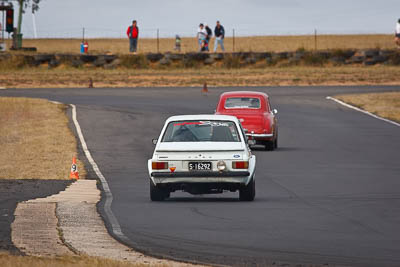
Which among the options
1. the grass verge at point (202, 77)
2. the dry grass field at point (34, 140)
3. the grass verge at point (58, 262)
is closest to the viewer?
the grass verge at point (58, 262)

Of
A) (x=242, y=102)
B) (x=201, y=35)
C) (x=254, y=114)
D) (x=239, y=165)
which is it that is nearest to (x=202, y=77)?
(x=201, y=35)

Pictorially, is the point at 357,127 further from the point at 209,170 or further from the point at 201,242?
the point at 201,242

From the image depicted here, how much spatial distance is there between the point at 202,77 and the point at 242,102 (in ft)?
106

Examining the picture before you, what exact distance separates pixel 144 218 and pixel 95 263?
4.28 m

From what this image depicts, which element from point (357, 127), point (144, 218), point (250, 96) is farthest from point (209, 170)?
point (357, 127)

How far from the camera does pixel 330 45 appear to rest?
86250mm

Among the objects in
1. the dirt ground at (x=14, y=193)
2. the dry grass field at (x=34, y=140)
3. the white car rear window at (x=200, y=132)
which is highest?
the white car rear window at (x=200, y=132)

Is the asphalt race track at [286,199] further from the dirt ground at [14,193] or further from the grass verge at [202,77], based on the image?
the grass verge at [202,77]

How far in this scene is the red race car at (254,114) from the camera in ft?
88.2

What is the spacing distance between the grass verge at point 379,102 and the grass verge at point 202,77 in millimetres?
8741

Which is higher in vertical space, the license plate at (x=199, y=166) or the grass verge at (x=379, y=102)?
the license plate at (x=199, y=166)

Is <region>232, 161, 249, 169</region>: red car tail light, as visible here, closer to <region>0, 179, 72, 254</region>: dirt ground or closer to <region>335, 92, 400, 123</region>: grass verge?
<region>0, 179, 72, 254</region>: dirt ground

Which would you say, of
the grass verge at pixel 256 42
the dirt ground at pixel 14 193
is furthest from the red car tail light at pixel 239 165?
the grass verge at pixel 256 42

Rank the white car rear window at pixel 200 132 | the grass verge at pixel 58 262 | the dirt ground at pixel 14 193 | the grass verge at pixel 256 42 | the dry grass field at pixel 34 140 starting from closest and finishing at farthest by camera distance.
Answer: the grass verge at pixel 58 262 < the dirt ground at pixel 14 193 < the white car rear window at pixel 200 132 < the dry grass field at pixel 34 140 < the grass verge at pixel 256 42
